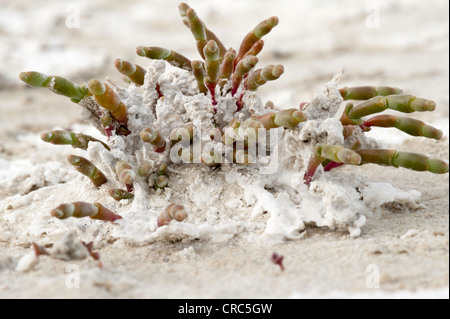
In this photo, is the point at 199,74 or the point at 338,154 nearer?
the point at 338,154

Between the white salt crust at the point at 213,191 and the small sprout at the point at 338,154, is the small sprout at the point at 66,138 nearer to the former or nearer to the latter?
the white salt crust at the point at 213,191

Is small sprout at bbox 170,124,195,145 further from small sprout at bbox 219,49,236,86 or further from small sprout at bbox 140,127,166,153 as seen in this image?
small sprout at bbox 219,49,236,86

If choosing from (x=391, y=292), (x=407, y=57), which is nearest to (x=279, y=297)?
(x=391, y=292)

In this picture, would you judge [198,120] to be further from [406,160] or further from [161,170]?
[406,160]

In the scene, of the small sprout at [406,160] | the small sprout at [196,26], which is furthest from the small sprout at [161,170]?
the small sprout at [406,160]

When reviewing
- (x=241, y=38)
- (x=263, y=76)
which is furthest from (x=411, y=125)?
A: (x=241, y=38)

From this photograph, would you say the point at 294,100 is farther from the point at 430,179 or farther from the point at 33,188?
the point at 33,188

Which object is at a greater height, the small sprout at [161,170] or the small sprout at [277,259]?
the small sprout at [161,170]
